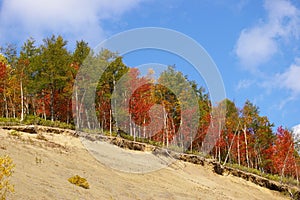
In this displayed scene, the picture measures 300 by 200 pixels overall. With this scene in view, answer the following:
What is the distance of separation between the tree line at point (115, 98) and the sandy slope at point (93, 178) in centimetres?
585

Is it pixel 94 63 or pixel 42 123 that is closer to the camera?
pixel 42 123

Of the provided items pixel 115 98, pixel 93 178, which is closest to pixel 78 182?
pixel 93 178

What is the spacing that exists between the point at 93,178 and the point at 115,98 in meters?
21.8

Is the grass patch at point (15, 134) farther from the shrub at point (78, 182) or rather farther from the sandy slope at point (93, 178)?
the shrub at point (78, 182)

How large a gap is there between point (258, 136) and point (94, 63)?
3193 cm

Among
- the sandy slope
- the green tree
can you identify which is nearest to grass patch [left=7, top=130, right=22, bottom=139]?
the sandy slope

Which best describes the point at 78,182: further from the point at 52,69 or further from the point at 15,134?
the point at 52,69

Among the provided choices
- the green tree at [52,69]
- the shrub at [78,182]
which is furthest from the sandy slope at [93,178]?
the green tree at [52,69]

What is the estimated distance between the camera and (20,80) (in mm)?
45719

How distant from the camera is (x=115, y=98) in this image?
47.3 metres

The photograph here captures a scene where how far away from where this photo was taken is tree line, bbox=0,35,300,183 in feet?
155

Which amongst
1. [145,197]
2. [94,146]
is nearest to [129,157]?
[94,146]

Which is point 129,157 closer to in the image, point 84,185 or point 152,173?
point 152,173

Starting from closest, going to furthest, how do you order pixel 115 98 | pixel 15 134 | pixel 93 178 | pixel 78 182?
pixel 78 182
pixel 93 178
pixel 15 134
pixel 115 98
